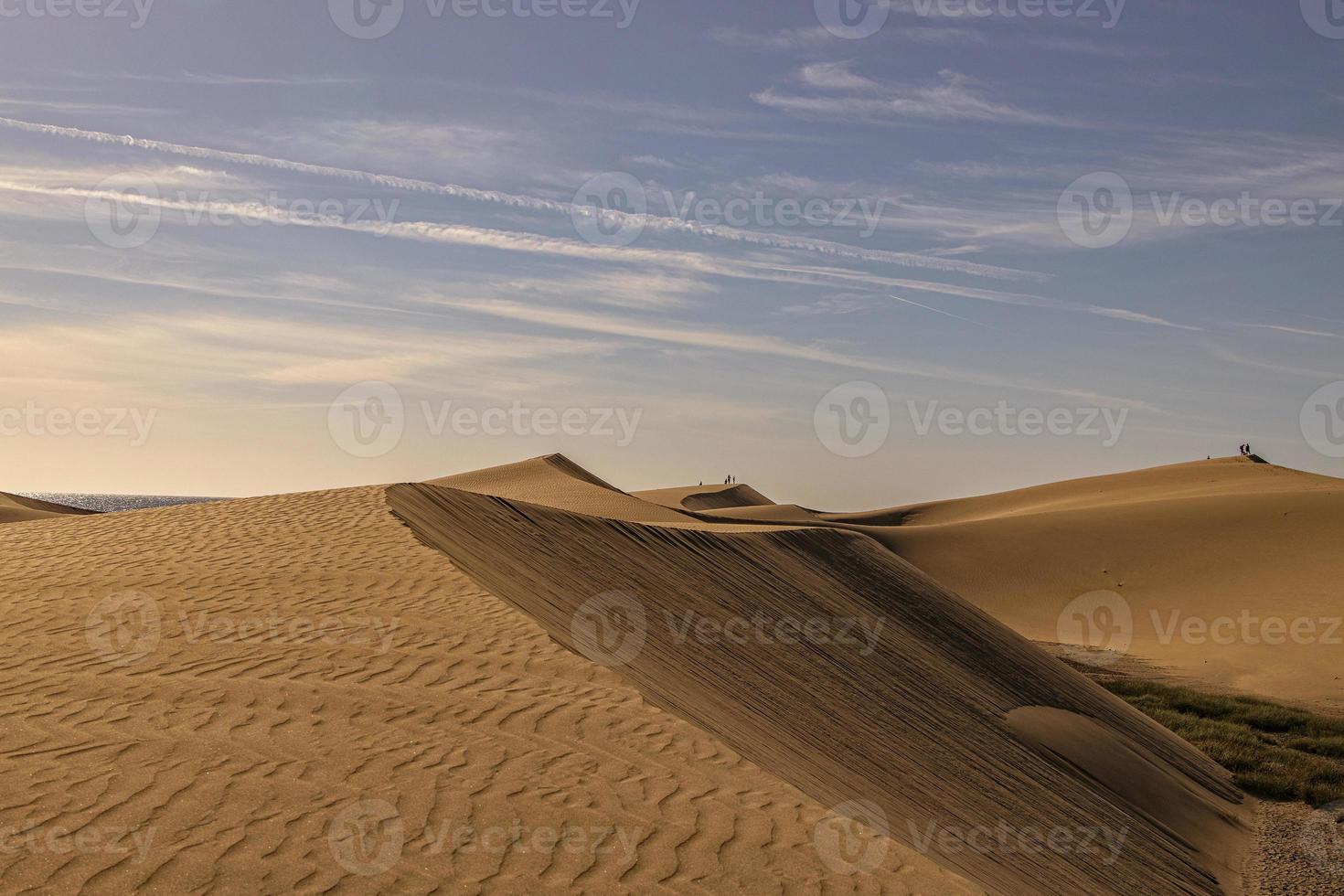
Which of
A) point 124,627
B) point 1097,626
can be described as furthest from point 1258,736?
point 124,627

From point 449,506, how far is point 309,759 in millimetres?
8450

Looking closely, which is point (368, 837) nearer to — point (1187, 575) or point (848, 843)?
point (848, 843)

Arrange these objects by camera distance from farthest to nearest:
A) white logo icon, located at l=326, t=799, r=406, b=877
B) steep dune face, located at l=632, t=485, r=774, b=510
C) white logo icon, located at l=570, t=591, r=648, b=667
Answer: steep dune face, located at l=632, t=485, r=774, b=510, white logo icon, located at l=570, t=591, r=648, b=667, white logo icon, located at l=326, t=799, r=406, b=877

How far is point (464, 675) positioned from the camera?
757cm

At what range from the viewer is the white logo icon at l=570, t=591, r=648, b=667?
876cm

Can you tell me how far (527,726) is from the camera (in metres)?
6.67

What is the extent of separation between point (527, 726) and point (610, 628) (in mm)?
3392

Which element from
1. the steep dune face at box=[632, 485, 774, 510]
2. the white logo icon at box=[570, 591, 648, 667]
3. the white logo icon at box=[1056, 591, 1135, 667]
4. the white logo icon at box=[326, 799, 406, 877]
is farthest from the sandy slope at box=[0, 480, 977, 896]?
the steep dune face at box=[632, 485, 774, 510]

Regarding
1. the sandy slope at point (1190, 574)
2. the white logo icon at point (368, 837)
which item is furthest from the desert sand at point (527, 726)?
the sandy slope at point (1190, 574)

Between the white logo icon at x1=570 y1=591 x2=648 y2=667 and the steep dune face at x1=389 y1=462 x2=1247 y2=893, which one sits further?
the white logo icon at x1=570 y1=591 x2=648 y2=667

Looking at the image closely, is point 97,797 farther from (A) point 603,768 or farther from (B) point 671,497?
(B) point 671,497

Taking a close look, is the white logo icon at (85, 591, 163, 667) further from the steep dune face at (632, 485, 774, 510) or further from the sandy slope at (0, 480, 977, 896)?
the steep dune face at (632, 485, 774, 510)

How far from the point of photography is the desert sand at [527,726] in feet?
16.6

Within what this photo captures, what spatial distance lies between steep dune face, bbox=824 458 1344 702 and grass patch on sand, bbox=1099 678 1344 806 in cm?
331
